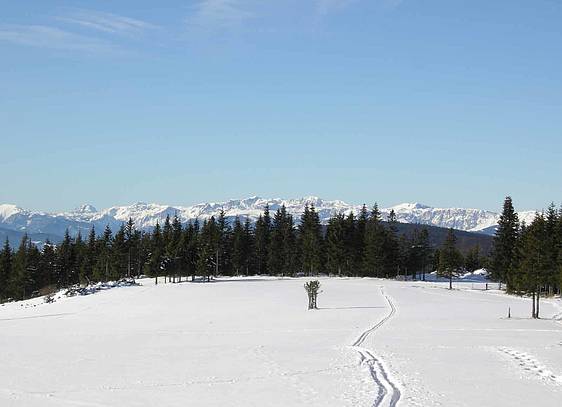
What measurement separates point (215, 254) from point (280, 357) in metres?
89.0

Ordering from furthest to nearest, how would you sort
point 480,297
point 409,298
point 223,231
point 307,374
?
point 223,231
point 480,297
point 409,298
point 307,374

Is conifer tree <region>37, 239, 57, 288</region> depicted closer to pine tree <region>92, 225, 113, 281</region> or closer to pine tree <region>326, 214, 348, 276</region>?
pine tree <region>92, 225, 113, 281</region>

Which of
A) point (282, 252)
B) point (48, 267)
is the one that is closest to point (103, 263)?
point (48, 267)

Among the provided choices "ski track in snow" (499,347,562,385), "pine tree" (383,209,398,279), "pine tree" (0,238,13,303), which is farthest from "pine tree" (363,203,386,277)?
"ski track in snow" (499,347,562,385)

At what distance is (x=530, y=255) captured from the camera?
56094 millimetres

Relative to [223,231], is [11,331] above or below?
below

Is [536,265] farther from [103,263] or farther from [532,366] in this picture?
[103,263]

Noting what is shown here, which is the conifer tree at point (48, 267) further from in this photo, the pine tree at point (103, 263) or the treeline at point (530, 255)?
the treeline at point (530, 255)

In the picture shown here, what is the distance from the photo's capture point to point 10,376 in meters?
22.0

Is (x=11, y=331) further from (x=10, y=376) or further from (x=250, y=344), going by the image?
(x=10, y=376)

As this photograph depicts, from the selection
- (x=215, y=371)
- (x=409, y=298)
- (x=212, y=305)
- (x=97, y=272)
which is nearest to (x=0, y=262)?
(x=97, y=272)

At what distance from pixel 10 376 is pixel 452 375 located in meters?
16.2

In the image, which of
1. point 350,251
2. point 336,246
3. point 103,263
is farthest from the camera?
point 103,263

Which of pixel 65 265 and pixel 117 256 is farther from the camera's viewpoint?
pixel 65 265
